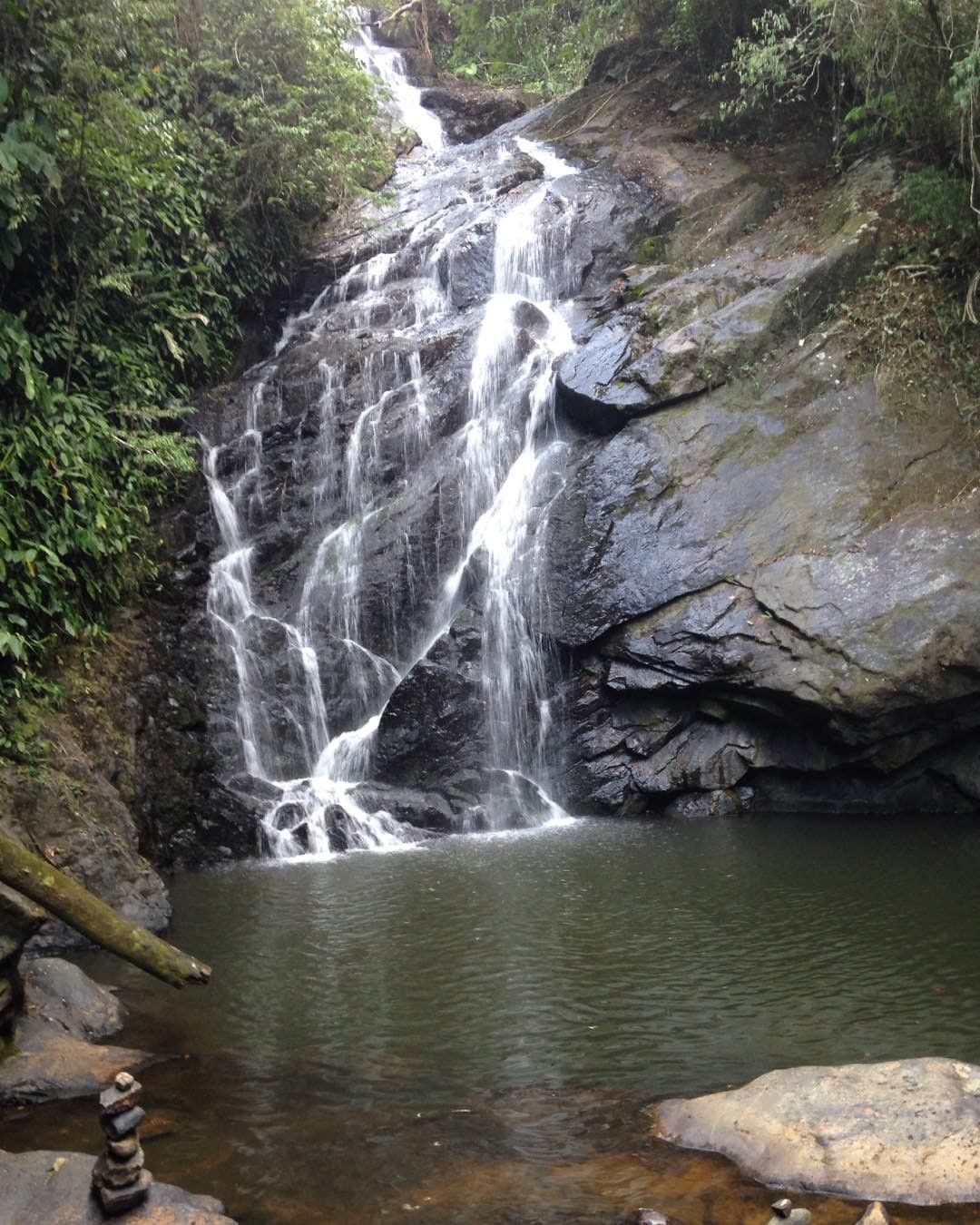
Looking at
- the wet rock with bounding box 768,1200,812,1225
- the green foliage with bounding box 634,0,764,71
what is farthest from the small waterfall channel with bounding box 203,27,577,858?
the wet rock with bounding box 768,1200,812,1225

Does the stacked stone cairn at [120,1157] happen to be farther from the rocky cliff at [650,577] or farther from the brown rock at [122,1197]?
the rocky cliff at [650,577]

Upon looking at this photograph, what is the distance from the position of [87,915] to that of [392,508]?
956 cm

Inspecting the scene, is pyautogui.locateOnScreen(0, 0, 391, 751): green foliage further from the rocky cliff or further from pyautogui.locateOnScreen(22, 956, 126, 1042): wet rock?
pyautogui.locateOnScreen(22, 956, 126, 1042): wet rock

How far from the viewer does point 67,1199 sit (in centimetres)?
375

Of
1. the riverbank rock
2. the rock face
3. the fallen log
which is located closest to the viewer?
the fallen log

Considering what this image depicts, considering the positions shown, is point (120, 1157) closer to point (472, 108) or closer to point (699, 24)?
point (699, 24)

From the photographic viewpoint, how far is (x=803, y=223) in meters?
15.2

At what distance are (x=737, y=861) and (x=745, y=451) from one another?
219 inches

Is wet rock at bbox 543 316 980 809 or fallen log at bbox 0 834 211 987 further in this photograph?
wet rock at bbox 543 316 980 809

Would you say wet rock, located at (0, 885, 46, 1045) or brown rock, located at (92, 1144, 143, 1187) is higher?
wet rock, located at (0, 885, 46, 1045)

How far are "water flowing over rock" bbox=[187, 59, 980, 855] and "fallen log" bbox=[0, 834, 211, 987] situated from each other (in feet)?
19.7

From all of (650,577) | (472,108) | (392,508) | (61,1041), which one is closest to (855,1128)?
(61,1041)

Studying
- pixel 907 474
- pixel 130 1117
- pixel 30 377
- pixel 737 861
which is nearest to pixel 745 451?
pixel 907 474

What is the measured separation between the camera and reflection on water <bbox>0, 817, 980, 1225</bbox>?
430cm
